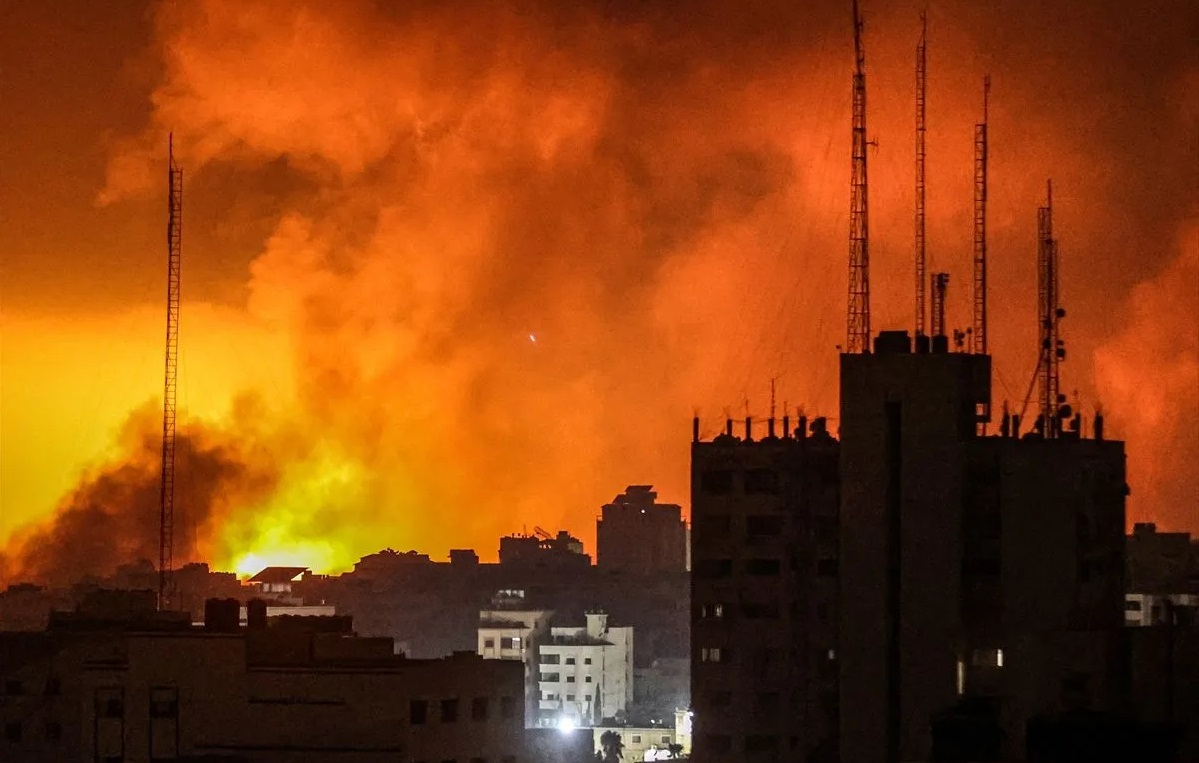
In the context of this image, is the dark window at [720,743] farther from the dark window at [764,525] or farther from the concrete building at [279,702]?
the concrete building at [279,702]

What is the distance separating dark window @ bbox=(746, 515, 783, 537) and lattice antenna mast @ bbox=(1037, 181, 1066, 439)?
251 inches

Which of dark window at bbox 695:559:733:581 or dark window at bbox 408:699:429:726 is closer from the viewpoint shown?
dark window at bbox 408:699:429:726

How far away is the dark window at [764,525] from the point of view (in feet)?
206

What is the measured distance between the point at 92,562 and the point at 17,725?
54.6m

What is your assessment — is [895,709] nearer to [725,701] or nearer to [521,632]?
[725,701]

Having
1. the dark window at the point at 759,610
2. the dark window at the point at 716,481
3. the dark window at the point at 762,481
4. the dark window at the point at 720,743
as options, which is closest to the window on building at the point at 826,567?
the dark window at the point at 759,610

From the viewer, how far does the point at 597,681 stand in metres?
111

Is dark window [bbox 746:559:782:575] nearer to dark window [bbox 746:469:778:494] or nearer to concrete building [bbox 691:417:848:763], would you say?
concrete building [bbox 691:417:848:763]

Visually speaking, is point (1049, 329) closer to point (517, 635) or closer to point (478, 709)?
point (478, 709)

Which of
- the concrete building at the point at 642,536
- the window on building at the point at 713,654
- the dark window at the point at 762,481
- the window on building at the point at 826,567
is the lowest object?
the window on building at the point at 713,654

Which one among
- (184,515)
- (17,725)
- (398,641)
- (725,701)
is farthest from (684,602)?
(17,725)

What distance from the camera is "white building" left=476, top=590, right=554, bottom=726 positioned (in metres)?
110

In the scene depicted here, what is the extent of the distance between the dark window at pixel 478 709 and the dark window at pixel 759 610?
47.4 feet

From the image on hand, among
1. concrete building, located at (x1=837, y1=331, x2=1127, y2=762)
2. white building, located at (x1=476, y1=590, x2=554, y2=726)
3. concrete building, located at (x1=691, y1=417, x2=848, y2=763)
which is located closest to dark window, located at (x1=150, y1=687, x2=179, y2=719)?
concrete building, located at (x1=837, y1=331, x2=1127, y2=762)
